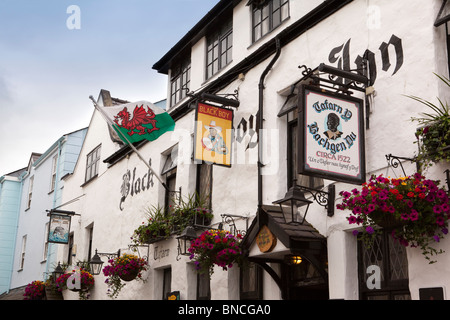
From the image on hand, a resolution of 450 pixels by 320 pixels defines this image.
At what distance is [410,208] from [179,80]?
9.82 metres

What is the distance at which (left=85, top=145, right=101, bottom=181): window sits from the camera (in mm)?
19648

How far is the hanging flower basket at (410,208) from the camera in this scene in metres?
6.48

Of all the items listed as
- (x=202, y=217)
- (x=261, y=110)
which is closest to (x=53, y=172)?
(x=202, y=217)

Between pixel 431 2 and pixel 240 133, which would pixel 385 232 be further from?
pixel 240 133

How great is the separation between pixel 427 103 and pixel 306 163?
65.6 inches

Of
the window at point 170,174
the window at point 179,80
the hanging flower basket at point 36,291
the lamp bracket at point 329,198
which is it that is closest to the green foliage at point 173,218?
the window at point 170,174

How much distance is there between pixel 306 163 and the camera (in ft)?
23.8

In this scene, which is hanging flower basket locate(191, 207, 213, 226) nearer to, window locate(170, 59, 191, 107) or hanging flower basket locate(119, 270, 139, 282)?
hanging flower basket locate(119, 270, 139, 282)

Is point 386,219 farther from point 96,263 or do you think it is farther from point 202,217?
point 96,263

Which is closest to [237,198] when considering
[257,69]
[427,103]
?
[257,69]

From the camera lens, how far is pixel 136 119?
1260 centimetres

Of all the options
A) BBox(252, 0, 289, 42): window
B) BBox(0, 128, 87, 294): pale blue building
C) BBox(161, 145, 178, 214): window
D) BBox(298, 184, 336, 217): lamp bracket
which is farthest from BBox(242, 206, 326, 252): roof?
BBox(0, 128, 87, 294): pale blue building

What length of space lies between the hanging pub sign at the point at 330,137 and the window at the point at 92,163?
13063 mm

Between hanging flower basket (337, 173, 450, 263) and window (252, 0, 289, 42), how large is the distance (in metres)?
5.41
